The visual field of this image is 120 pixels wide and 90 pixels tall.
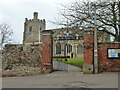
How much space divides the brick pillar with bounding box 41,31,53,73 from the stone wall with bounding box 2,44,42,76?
505mm

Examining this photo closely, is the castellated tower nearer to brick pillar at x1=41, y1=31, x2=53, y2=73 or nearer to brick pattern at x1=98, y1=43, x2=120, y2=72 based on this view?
brick pillar at x1=41, y1=31, x2=53, y2=73

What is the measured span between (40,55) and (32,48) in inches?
37.7

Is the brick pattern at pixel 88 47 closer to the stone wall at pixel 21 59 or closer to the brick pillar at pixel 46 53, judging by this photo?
the brick pillar at pixel 46 53

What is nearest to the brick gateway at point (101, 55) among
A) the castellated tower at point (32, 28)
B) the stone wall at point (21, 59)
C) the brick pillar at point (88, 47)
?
the brick pillar at point (88, 47)

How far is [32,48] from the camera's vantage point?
40.5 ft

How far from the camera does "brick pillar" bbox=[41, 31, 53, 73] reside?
11.6 metres

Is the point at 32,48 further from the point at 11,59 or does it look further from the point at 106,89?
the point at 106,89

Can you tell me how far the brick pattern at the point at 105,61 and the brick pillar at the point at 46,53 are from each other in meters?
3.98

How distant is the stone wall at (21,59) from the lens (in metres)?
12.0

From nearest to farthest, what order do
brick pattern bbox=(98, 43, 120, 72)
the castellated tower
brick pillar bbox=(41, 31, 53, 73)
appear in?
brick pattern bbox=(98, 43, 120, 72)
brick pillar bbox=(41, 31, 53, 73)
the castellated tower

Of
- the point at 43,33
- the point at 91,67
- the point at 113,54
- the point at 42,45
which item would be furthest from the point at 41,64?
the point at 113,54

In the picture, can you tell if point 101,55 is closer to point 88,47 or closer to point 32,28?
point 88,47

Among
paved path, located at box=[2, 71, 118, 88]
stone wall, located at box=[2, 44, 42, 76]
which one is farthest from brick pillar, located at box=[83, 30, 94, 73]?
stone wall, located at box=[2, 44, 42, 76]

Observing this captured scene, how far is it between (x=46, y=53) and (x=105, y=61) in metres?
4.78
